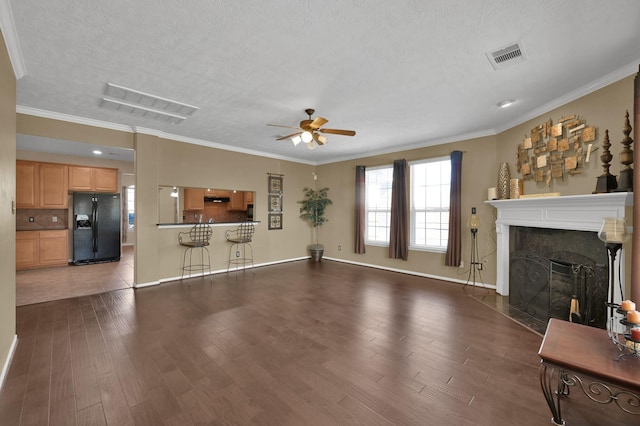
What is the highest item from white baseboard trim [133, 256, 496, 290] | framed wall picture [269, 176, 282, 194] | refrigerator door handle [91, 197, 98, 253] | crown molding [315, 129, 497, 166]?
crown molding [315, 129, 497, 166]

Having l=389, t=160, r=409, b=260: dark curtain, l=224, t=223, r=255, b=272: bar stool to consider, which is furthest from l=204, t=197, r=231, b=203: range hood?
l=389, t=160, r=409, b=260: dark curtain

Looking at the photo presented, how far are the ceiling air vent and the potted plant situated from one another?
500 cm

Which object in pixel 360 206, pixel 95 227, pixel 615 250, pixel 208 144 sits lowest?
pixel 95 227

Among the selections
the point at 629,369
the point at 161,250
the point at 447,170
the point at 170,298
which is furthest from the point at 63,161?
the point at 629,369

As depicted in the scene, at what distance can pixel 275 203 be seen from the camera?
6.76 metres

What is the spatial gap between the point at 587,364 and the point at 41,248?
30.1 ft

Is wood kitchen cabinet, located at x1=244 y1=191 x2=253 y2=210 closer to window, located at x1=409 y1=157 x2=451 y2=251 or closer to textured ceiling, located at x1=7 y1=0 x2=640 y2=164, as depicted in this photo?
textured ceiling, located at x1=7 y1=0 x2=640 y2=164

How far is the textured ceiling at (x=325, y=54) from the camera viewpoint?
193cm

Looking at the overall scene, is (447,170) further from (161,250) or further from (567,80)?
(161,250)

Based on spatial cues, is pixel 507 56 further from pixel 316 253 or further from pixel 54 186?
pixel 54 186

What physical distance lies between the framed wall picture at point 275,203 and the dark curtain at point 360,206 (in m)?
1.96

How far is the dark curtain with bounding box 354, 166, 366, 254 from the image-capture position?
255 inches

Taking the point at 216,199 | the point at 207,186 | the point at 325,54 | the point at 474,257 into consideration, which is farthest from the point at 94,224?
the point at 474,257

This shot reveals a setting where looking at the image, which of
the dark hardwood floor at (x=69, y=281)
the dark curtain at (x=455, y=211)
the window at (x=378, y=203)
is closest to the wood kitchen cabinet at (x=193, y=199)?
the dark hardwood floor at (x=69, y=281)
